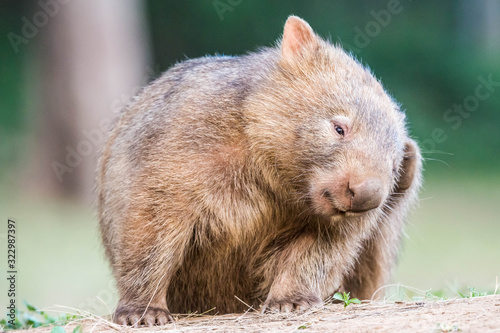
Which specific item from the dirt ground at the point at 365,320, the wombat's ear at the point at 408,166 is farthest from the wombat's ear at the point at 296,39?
the dirt ground at the point at 365,320

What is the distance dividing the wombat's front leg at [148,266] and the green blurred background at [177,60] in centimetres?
560

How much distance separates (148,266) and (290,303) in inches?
42.3

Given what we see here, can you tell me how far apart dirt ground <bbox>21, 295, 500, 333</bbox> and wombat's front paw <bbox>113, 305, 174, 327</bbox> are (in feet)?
0.38

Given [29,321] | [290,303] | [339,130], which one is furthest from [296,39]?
[29,321]

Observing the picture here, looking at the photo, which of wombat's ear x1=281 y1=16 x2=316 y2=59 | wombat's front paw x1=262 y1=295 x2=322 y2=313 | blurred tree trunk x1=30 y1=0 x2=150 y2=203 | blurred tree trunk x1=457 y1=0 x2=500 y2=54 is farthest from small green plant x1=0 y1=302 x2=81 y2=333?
blurred tree trunk x1=457 y1=0 x2=500 y2=54

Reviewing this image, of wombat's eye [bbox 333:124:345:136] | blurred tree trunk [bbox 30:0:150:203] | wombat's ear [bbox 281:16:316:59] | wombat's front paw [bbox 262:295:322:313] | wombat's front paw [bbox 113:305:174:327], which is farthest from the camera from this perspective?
blurred tree trunk [bbox 30:0:150:203]

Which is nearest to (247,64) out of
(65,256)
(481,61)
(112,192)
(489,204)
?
(112,192)

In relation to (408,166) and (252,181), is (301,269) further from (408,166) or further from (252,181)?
(408,166)

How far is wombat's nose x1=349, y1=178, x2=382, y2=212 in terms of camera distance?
4.84 metres

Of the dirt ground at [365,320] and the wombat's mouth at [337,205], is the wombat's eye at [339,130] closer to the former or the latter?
the wombat's mouth at [337,205]

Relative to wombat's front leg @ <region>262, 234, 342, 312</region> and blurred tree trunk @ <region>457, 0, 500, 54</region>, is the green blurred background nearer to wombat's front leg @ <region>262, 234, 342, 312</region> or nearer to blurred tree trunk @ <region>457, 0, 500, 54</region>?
blurred tree trunk @ <region>457, 0, 500, 54</region>

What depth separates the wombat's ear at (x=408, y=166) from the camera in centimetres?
612

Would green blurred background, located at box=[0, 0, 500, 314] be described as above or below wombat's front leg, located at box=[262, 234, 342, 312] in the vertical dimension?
above

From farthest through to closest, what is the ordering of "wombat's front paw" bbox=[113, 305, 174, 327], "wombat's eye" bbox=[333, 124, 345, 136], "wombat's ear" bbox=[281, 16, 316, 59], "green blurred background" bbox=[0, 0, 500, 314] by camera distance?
"green blurred background" bbox=[0, 0, 500, 314]
"wombat's ear" bbox=[281, 16, 316, 59]
"wombat's front paw" bbox=[113, 305, 174, 327]
"wombat's eye" bbox=[333, 124, 345, 136]
